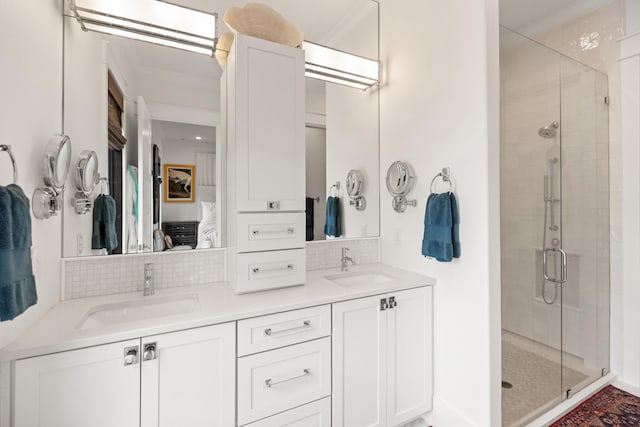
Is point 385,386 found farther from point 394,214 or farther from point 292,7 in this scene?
point 292,7

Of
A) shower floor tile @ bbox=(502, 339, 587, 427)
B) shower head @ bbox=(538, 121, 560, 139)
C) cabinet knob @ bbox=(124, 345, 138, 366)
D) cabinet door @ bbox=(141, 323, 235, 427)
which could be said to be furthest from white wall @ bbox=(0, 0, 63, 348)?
shower head @ bbox=(538, 121, 560, 139)

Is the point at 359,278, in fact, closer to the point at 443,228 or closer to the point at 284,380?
the point at 443,228

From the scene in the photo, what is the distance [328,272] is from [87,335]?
1323mm

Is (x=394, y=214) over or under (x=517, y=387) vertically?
over

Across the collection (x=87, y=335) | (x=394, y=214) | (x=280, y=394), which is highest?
(x=394, y=214)

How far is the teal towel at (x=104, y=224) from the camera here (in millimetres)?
1490

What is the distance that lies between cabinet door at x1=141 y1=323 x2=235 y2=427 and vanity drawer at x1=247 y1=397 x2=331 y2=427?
19 centimetres

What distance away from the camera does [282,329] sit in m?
1.34

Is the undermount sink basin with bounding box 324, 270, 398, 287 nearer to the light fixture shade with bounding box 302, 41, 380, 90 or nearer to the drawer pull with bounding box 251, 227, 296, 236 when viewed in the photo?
the drawer pull with bounding box 251, 227, 296, 236

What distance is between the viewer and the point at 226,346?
121 cm

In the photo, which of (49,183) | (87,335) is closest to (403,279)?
(87,335)

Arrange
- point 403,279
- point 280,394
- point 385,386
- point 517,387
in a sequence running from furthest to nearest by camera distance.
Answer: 1. point 517,387
2. point 403,279
3. point 385,386
4. point 280,394

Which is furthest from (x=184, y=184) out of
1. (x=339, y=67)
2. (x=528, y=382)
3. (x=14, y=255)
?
(x=528, y=382)

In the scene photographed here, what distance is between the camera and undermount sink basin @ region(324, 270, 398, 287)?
1933mm
